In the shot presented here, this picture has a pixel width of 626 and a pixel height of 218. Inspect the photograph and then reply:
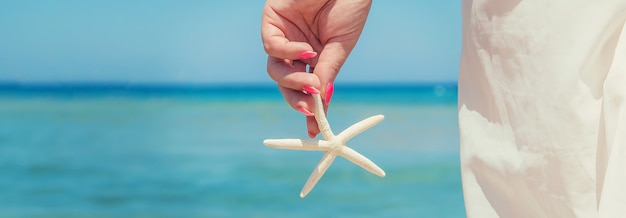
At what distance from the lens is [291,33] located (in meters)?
1.61

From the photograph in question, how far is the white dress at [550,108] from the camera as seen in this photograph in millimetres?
1003

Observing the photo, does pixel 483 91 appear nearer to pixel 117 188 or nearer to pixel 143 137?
pixel 117 188

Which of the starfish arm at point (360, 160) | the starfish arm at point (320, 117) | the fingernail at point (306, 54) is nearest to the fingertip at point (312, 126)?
the starfish arm at point (320, 117)

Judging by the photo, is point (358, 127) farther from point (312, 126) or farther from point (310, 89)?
Result: point (310, 89)

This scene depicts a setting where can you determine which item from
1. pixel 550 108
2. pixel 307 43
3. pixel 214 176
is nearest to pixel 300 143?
pixel 307 43

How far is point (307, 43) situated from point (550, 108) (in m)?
0.62

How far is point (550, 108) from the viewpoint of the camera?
1071 mm

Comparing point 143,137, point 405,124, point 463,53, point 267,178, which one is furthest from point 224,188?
point 405,124

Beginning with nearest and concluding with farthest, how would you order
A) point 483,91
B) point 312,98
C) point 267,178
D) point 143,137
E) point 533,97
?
point 533,97 → point 483,91 → point 312,98 → point 267,178 → point 143,137

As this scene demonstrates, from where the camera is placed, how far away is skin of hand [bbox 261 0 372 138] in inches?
60.6

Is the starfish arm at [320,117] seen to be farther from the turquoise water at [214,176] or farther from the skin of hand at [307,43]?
the turquoise water at [214,176]

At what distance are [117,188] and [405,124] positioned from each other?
34.0 feet

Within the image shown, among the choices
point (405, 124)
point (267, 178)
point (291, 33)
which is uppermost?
point (291, 33)

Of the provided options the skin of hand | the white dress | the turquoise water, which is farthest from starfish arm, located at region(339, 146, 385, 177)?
the turquoise water
